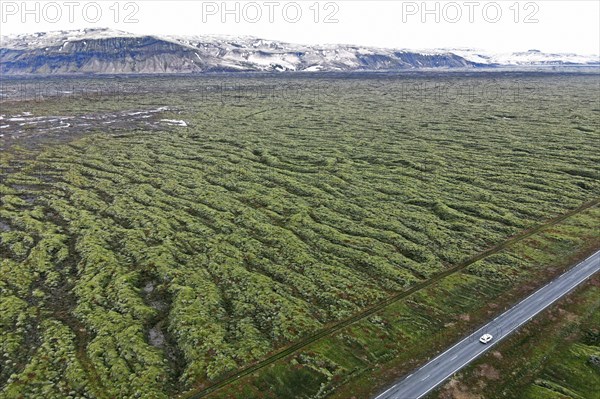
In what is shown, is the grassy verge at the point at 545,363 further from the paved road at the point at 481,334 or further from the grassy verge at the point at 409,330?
the grassy verge at the point at 409,330

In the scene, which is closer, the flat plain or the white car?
the flat plain

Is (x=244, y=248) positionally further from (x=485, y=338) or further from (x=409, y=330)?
(x=485, y=338)

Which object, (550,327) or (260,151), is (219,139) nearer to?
(260,151)

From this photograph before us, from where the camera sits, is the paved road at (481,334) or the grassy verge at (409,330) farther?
the grassy verge at (409,330)

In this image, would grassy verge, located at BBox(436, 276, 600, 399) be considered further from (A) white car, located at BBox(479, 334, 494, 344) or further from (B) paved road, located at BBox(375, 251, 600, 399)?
(A) white car, located at BBox(479, 334, 494, 344)

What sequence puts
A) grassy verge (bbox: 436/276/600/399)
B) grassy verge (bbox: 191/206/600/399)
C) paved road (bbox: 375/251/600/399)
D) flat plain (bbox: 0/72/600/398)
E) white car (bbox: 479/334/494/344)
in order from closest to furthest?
paved road (bbox: 375/251/600/399) < grassy verge (bbox: 436/276/600/399) < grassy verge (bbox: 191/206/600/399) < flat plain (bbox: 0/72/600/398) < white car (bbox: 479/334/494/344)

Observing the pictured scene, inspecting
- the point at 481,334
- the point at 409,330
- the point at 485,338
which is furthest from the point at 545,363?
the point at 409,330

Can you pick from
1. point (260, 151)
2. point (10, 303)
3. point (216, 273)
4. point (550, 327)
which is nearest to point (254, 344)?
point (216, 273)

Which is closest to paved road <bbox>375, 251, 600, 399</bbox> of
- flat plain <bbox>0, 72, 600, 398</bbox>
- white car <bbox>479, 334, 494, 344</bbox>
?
white car <bbox>479, 334, 494, 344</bbox>

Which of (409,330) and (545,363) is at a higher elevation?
(409,330)

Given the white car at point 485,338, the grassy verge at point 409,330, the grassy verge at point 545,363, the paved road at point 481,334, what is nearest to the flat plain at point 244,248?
the grassy verge at point 409,330
